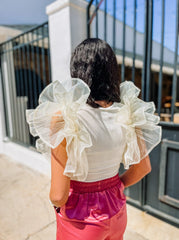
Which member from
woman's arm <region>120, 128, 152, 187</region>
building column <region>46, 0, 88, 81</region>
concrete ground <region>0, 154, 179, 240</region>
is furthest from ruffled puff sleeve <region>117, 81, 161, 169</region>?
building column <region>46, 0, 88, 81</region>

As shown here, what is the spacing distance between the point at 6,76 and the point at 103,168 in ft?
14.0

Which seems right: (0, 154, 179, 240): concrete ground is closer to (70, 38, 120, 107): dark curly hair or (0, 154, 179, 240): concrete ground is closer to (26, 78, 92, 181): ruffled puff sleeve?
(26, 78, 92, 181): ruffled puff sleeve

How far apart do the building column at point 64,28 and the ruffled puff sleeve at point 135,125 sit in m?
1.60

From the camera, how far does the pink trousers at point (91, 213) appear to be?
945mm

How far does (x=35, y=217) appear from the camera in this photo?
2.49 metres

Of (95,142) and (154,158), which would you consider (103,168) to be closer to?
(95,142)

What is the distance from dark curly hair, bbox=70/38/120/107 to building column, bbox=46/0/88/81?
5.38 feet

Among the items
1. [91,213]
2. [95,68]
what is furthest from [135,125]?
[91,213]

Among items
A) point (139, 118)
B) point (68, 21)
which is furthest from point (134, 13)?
point (139, 118)

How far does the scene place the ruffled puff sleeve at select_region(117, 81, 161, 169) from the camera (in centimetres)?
104

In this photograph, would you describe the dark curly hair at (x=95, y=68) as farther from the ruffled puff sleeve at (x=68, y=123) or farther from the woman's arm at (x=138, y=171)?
the woman's arm at (x=138, y=171)

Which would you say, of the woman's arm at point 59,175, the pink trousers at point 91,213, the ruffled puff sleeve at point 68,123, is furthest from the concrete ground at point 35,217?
the ruffled puff sleeve at point 68,123

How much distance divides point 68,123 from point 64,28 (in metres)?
2.18

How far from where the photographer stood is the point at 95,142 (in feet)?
2.96
